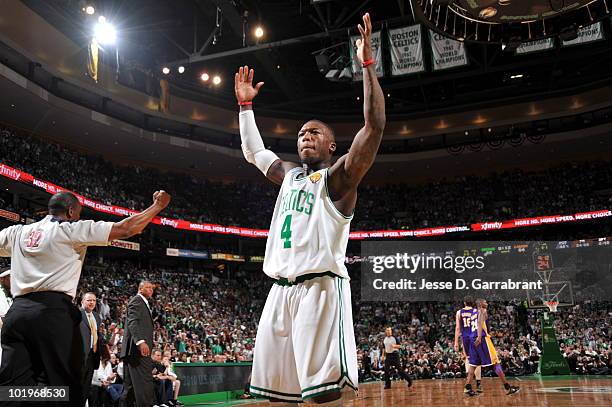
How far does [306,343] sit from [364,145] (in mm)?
1050

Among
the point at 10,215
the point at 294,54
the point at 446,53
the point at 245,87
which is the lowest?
the point at 245,87

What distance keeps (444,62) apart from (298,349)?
47.8 feet

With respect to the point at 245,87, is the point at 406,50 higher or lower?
higher

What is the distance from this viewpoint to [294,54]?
82.4 feet

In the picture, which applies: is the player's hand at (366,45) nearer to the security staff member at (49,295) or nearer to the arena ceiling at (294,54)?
the security staff member at (49,295)

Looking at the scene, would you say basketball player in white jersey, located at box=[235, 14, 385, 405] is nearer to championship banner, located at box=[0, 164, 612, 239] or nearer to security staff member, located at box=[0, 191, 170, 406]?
security staff member, located at box=[0, 191, 170, 406]

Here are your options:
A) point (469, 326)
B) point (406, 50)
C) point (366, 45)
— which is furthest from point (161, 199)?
point (406, 50)

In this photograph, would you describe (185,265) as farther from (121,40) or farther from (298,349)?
(298,349)

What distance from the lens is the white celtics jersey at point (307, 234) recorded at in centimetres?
293

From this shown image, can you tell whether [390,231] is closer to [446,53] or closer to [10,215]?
[446,53]

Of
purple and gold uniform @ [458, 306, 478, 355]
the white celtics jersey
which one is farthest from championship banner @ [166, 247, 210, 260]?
the white celtics jersey

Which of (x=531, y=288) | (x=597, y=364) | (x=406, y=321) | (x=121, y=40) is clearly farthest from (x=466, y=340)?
(x=121, y=40)

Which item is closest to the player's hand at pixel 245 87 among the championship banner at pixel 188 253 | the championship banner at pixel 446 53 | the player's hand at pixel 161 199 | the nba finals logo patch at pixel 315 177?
the player's hand at pixel 161 199

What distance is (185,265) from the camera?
92.6ft
